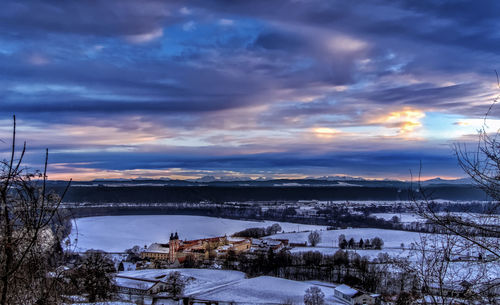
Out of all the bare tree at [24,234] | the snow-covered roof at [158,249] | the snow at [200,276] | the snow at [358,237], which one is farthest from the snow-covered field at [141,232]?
the bare tree at [24,234]

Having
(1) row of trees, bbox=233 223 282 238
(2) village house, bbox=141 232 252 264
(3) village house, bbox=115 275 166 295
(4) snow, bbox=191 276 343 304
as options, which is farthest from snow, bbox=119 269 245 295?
(1) row of trees, bbox=233 223 282 238

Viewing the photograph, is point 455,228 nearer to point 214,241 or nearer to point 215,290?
point 215,290

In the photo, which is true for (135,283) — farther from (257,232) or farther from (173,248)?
(257,232)

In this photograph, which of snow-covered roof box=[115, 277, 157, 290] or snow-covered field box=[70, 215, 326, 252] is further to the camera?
snow-covered field box=[70, 215, 326, 252]

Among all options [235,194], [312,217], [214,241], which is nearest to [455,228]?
[214,241]

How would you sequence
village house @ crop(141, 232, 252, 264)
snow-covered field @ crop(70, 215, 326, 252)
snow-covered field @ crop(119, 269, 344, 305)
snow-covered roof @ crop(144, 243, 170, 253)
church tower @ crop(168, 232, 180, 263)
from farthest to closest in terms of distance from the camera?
snow-covered field @ crop(70, 215, 326, 252), snow-covered roof @ crop(144, 243, 170, 253), church tower @ crop(168, 232, 180, 263), village house @ crop(141, 232, 252, 264), snow-covered field @ crop(119, 269, 344, 305)

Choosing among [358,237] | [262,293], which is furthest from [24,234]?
[358,237]

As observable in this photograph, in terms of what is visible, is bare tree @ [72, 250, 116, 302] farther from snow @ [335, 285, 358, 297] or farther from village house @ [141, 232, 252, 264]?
village house @ [141, 232, 252, 264]

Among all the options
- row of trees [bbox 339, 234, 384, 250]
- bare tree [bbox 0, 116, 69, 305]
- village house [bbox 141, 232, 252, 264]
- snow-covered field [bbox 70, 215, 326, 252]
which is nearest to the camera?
bare tree [bbox 0, 116, 69, 305]
